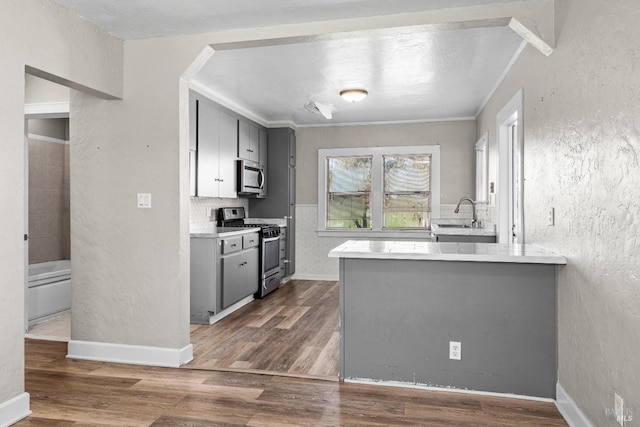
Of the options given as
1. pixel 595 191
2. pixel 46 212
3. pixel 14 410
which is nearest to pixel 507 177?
pixel 595 191

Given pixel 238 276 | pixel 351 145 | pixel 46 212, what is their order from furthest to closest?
pixel 351 145, pixel 46 212, pixel 238 276

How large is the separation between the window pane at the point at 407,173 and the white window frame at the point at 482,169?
2.47ft

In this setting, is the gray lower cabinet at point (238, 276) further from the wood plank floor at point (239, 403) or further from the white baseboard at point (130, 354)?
the wood plank floor at point (239, 403)

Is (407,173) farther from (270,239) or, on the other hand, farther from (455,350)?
(455,350)

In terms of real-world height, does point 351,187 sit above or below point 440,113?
below

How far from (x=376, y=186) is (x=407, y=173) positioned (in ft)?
1.59

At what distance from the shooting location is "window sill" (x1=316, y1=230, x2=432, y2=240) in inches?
249

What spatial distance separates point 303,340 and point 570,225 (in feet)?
7.56

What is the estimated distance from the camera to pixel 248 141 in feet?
19.2

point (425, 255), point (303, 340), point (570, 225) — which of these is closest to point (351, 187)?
point (303, 340)

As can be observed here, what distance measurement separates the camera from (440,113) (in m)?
5.96

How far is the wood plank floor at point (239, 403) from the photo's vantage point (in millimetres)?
2352

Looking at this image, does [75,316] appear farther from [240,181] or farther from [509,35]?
[509,35]

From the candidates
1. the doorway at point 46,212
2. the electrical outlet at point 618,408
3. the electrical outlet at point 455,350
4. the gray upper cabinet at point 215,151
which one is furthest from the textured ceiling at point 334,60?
the electrical outlet at point 618,408
